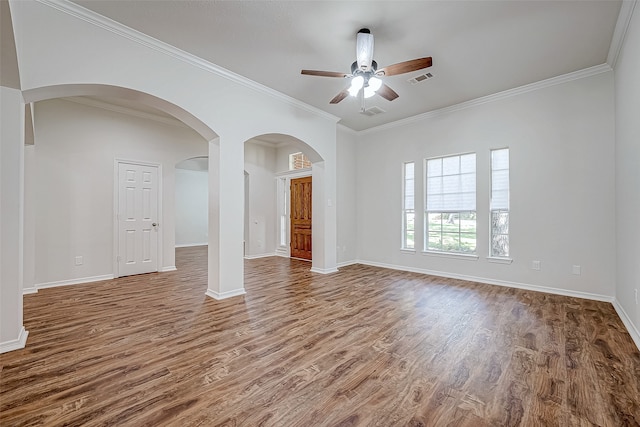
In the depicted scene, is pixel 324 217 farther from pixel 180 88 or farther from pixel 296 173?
pixel 180 88

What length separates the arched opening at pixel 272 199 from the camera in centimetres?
732

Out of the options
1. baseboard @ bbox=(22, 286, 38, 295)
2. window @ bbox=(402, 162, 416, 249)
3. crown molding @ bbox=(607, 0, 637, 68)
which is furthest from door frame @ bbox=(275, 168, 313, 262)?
crown molding @ bbox=(607, 0, 637, 68)

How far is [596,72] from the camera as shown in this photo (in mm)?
3725

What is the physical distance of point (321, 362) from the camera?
2.21 m

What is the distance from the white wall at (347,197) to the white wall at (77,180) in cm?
401

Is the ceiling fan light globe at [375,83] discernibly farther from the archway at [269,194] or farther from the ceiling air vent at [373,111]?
the archway at [269,194]

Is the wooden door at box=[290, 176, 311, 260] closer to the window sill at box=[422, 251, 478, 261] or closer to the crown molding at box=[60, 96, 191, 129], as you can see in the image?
the window sill at box=[422, 251, 478, 261]

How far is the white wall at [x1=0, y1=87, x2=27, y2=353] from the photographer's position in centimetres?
233

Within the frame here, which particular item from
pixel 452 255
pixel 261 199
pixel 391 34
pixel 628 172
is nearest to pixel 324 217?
pixel 452 255

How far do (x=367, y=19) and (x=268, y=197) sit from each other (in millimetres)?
5607

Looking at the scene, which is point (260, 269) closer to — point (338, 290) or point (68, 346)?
point (338, 290)

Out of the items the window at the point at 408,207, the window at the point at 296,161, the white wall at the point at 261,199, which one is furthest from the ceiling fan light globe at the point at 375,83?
the white wall at the point at 261,199

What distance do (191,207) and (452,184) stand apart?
9.15m

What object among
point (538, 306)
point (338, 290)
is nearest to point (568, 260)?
point (538, 306)
